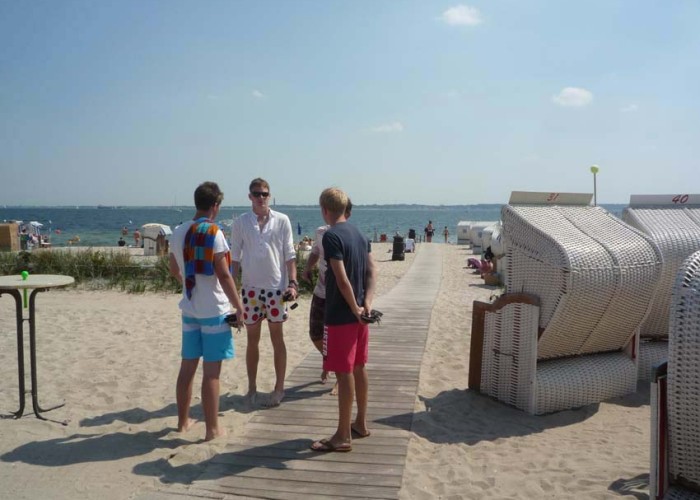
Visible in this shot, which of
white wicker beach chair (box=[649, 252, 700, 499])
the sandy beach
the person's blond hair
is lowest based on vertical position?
the sandy beach

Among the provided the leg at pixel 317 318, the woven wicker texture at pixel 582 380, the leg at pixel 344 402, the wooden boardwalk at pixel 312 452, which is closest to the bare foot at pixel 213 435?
the wooden boardwalk at pixel 312 452

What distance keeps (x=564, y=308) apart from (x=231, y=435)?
2691 mm

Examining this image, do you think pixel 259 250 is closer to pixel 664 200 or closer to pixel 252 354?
pixel 252 354

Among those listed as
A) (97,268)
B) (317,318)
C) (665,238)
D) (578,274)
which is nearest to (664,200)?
(665,238)

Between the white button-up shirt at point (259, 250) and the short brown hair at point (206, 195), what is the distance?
0.55m

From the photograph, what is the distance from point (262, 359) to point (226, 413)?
1.71 m

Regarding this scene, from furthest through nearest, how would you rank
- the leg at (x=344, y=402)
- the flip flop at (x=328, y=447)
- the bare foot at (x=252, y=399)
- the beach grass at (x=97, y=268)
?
the beach grass at (x=97, y=268) → the bare foot at (x=252, y=399) → the flip flop at (x=328, y=447) → the leg at (x=344, y=402)

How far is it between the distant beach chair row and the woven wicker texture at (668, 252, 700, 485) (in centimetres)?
170

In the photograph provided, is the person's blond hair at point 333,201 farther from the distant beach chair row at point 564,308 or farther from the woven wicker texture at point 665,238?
the woven wicker texture at point 665,238

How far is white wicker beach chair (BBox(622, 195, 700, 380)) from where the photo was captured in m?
5.30

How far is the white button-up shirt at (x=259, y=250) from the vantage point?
4336 mm

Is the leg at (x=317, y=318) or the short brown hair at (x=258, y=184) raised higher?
the short brown hair at (x=258, y=184)

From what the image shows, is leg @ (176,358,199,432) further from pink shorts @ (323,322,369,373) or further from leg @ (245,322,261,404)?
pink shorts @ (323,322,369,373)

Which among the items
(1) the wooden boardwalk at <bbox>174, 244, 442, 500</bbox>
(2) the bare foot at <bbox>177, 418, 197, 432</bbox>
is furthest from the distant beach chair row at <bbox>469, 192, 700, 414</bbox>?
(2) the bare foot at <bbox>177, 418, 197, 432</bbox>
